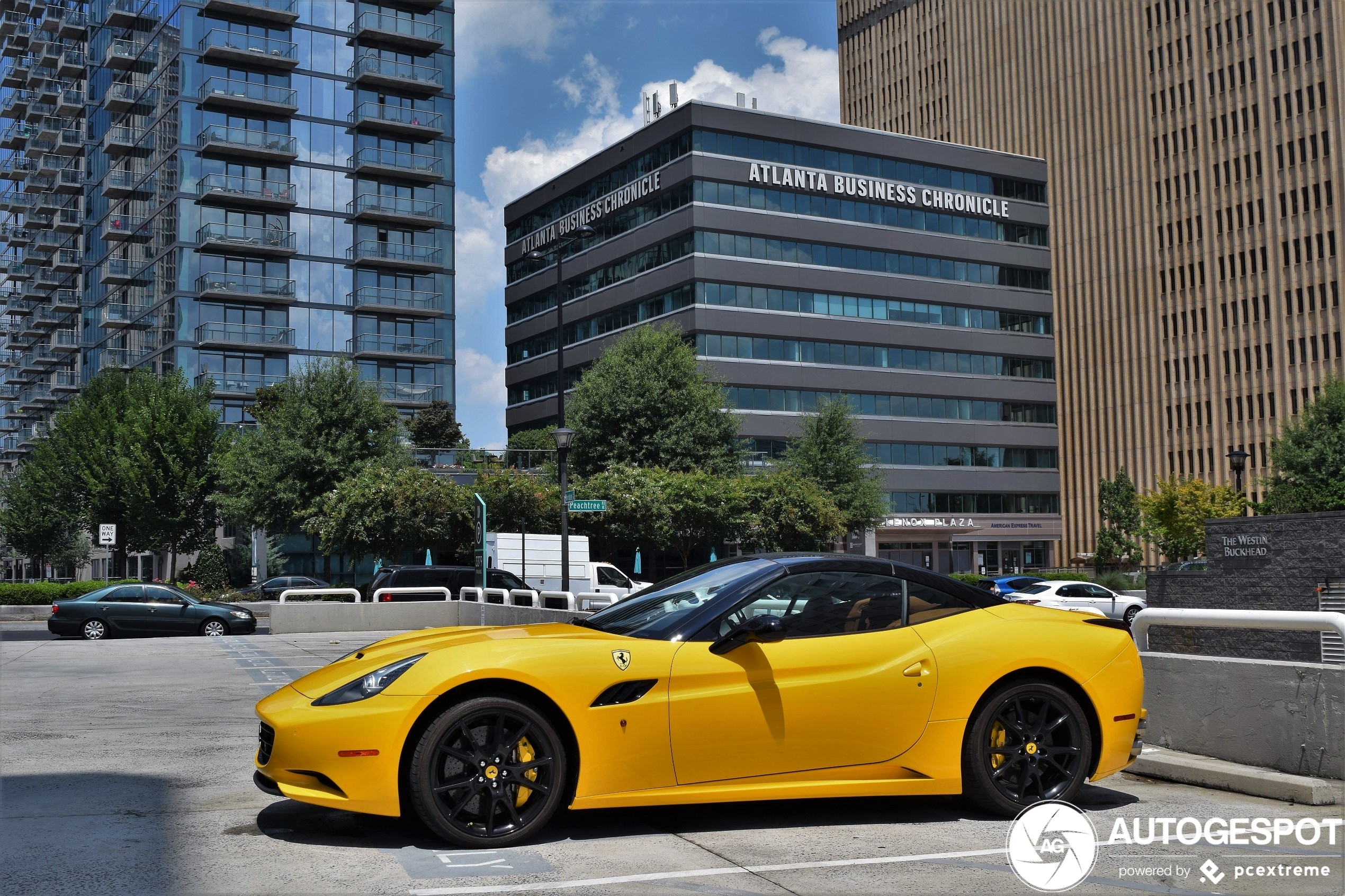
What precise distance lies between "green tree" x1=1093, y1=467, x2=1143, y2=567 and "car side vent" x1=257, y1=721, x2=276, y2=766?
80.6 meters

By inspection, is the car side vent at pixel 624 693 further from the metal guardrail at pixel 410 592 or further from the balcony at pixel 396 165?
the balcony at pixel 396 165

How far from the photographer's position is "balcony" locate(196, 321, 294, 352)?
6481 cm

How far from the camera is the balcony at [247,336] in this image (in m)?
64.8

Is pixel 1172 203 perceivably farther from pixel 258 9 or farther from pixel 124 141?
pixel 124 141

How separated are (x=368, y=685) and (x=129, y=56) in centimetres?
7793

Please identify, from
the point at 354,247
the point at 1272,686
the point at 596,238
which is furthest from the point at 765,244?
the point at 1272,686

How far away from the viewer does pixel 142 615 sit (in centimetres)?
2592

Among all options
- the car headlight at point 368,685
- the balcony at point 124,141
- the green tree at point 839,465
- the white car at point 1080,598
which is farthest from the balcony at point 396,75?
the car headlight at point 368,685

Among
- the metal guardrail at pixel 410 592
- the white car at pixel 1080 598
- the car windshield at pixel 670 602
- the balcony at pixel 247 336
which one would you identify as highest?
the balcony at pixel 247 336

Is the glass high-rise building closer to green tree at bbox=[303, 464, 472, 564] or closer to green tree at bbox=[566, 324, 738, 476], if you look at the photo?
green tree at bbox=[566, 324, 738, 476]

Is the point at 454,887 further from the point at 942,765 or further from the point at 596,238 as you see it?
the point at 596,238

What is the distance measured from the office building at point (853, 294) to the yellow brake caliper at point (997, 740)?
58.3m

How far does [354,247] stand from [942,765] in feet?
227

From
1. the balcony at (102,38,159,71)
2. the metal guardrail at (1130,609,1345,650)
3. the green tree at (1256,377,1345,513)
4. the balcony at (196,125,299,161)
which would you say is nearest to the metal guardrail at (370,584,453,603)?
the metal guardrail at (1130,609,1345,650)
